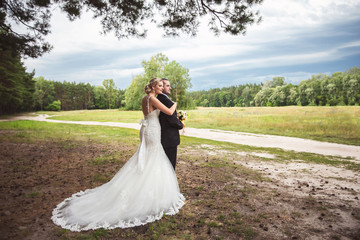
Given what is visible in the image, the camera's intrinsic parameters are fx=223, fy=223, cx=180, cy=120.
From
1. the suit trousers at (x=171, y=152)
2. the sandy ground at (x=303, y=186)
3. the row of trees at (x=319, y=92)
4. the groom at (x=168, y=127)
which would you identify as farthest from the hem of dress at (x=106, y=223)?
the row of trees at (x=319, y=92)

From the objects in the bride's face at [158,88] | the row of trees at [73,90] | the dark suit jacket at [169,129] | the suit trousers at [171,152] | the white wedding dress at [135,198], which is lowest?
the white wedding dress at [135,198]

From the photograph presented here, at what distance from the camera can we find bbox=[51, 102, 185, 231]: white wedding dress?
3900 mm

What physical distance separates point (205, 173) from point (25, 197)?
476 centimetres

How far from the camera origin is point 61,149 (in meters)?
10.5

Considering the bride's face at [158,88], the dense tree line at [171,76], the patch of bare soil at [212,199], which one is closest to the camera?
the patch of bare soil at [212,199]

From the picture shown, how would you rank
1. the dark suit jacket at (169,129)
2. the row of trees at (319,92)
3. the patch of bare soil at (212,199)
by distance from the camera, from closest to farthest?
1. the patch of bare soil at (212,199)
2. the dark suit jacket at (169,129)
3. the row of trees at (319,92)

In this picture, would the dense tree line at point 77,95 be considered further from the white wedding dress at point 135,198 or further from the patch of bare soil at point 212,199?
the white wedding dress at point 135,198

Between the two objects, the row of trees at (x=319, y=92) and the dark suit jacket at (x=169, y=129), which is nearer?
the dark suit jacket at (x=169, y=129)

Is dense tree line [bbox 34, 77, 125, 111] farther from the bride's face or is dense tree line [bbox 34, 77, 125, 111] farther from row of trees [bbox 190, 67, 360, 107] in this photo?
the bride's face

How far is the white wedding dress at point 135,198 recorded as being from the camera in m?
3.90

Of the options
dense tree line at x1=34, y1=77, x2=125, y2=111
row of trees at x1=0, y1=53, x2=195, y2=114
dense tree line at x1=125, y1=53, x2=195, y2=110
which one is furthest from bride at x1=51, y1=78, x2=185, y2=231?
dense tree line at x1=34, y1=77, x2=125, y2=111

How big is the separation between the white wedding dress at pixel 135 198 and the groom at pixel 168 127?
115mm

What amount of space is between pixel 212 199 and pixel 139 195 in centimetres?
178

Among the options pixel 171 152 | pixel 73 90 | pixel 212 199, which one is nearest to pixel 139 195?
pixel 171 152
